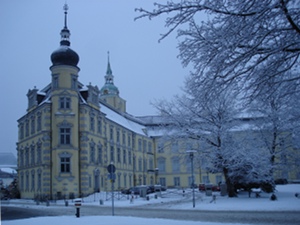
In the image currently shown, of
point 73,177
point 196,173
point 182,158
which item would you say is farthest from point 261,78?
point 196,173

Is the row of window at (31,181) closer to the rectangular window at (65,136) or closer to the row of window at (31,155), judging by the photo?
the row of window at (31,155)

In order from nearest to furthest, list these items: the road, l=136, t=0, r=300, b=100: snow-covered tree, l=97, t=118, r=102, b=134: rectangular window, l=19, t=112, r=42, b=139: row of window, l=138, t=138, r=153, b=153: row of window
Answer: l=136, t=0, r=300, b=100: snow-covered tree, the road, l=19, t=112, r=42, b=139: row of window, l=97, t=118, r=102, b=134: rectangular window, l=138, t=138, r=153, b=153: row of window

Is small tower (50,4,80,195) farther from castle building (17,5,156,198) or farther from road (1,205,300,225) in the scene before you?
road (1,205,300,225)

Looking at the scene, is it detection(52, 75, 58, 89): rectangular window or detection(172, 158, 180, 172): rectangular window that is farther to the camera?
detection(172, 158, 180, 172): rectangular window

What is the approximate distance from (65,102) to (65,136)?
360cm

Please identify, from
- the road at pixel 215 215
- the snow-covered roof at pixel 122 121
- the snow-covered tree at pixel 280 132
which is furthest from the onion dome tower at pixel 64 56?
the road at pixel 215 215

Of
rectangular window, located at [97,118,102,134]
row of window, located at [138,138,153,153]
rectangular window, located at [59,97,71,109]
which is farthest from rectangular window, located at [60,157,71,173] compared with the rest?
row of window, located at [138,138,153,153]

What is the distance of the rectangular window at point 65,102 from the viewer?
38.3 m

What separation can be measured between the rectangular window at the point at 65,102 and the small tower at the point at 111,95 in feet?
108

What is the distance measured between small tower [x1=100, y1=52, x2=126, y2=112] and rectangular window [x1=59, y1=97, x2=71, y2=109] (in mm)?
32802

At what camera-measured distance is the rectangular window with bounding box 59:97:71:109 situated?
3828cm

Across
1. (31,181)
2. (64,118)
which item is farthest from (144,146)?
(64,118)

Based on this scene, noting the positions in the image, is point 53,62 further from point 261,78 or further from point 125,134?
point 261,78

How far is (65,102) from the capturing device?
1507 inches
